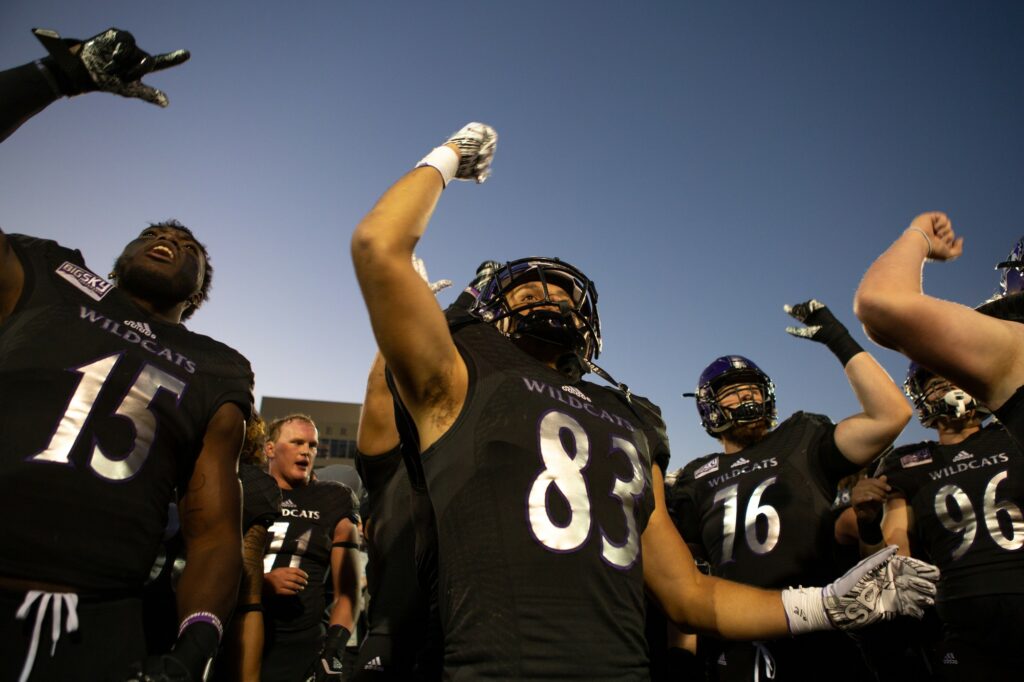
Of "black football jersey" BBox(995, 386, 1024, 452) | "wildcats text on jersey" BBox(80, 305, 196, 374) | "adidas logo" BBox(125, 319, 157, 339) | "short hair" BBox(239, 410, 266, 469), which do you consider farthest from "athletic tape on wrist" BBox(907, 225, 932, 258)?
"short hair" BBox(239, 410, 266, 469)

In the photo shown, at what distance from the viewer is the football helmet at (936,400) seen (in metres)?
5.28

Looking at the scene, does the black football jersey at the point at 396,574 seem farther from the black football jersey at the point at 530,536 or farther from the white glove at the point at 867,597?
the white glove at the point at 867,597

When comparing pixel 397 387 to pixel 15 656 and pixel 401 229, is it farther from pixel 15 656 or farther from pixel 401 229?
pixel 15 656

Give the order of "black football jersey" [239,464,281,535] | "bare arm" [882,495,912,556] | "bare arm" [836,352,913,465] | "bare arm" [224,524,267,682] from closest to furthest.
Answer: "bare arm" [224,524,267,682]
"black football jersey" [239,464,281,535]
"bare arm" [836,352,913,465]
"bare arm" [882,495,912,556]

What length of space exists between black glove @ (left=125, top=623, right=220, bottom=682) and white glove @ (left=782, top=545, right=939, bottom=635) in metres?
2.27

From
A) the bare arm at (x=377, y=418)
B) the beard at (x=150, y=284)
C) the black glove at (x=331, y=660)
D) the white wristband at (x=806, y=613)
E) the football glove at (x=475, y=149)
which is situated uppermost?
the football glove at (x=475, y=149)

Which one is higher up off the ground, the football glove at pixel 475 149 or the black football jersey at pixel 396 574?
the football glove at pixel 475 149

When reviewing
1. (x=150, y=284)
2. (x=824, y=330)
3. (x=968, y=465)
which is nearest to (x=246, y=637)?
(x=150, y=284)

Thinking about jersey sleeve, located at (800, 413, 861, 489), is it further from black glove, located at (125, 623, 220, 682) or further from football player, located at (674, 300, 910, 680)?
black glove, located at (125, 623, 220, 682)

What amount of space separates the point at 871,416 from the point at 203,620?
421 centimetres

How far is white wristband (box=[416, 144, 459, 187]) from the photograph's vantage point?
2.31 meters

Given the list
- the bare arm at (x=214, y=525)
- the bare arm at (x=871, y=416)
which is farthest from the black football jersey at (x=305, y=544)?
the bare arm at (x=871, y=416)

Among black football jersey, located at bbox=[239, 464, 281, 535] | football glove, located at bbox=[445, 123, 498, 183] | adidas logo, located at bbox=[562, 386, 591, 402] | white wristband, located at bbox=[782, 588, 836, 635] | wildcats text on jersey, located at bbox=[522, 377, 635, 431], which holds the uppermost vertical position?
football glove, located at bbox=[445, 123, 498, 183]

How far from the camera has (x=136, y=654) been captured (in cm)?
238
